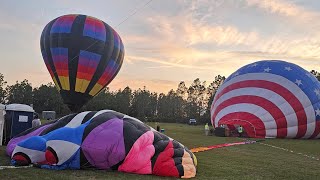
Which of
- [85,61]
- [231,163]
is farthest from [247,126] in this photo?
[231,163]

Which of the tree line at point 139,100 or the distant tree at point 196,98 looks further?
the distant tree at point 196,98

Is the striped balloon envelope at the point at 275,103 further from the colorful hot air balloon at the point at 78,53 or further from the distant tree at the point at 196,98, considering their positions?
the distant tree at the point at 196,98

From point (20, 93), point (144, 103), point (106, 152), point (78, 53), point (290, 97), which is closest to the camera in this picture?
point (106, 152)

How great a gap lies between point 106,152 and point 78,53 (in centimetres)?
1279

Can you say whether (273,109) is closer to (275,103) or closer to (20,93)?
(275,103)

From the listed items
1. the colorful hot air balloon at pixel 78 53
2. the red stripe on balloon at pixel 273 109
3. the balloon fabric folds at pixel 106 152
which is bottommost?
the balloon fabric folds at pixel 106 152

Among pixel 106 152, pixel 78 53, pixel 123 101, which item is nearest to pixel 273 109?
pixel 78 53

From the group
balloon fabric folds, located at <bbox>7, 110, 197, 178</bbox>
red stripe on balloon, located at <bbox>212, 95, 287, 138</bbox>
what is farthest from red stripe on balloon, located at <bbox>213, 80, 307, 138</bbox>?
balloon fabric folds, located at <bbox>7, 110, 197, 178</bbox>

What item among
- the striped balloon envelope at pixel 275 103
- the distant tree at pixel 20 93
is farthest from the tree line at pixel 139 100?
the striped balloon envelope at pixel 275 103

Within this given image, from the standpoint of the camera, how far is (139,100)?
85.8 metres

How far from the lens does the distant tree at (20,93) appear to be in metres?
76.5

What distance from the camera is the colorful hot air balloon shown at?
1873cm

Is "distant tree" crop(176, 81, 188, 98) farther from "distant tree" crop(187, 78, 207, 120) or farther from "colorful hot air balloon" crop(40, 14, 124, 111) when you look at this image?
"colorful hot air balloon" crop(40, 14, 124, 111)

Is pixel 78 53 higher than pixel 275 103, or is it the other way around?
pixel 78 53
